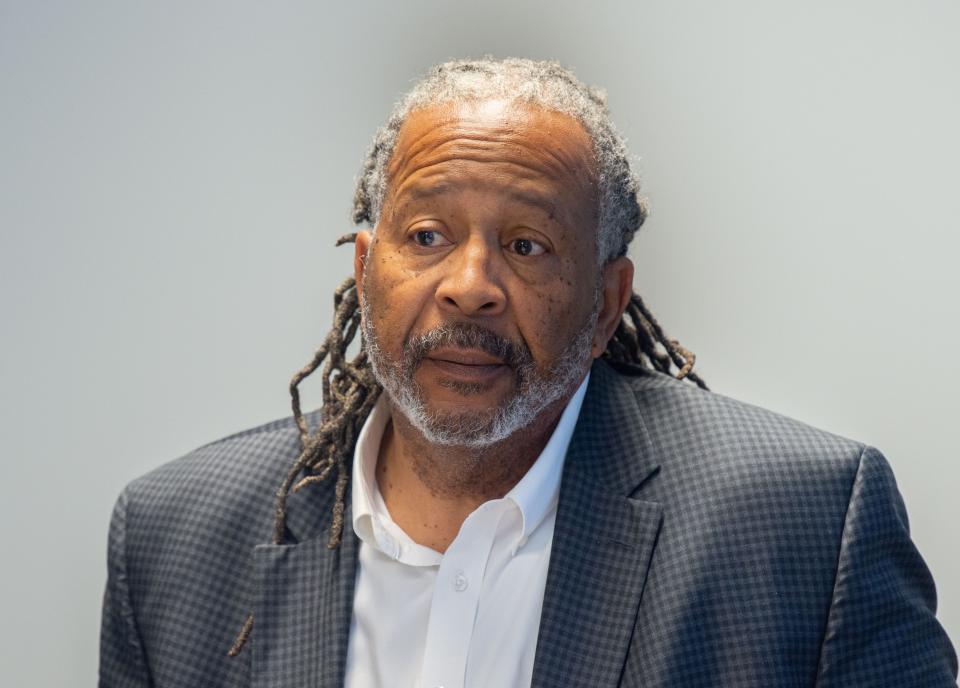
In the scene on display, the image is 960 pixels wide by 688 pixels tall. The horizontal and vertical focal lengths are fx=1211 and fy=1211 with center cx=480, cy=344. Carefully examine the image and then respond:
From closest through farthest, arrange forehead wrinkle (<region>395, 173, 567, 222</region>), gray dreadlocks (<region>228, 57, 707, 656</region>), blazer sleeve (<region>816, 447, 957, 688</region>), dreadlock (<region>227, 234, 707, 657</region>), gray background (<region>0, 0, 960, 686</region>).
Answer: blazer sleeve (<region>816, 447, 957, 688</region>) → forehead wrinkle (<region>395, 173, 567, 222</region>) → gray dreadlocks (<region>228, 57, 707, 656</region>) → dreadlock (<region>227, 234, 707, 657</region>) → gray background (<region>0, 0, 960, 686</region>)

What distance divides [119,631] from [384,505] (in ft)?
1.60

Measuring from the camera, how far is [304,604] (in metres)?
1.84

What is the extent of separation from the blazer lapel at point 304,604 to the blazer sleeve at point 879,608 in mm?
690

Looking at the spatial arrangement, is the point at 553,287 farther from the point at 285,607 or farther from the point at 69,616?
the point at 69,616

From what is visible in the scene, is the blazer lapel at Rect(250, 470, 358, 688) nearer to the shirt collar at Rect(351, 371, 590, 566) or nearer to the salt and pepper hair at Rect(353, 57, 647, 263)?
the shirt collar at Rect(351, 371, 590, 566)

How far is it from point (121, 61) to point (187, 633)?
3.85 feet

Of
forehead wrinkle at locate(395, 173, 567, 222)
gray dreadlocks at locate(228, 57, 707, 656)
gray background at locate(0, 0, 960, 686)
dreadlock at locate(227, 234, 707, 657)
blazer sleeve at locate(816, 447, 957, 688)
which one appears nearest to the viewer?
blazer sleeve at locate(816, 447, 957, 688)

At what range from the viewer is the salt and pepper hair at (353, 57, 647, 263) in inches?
71.7

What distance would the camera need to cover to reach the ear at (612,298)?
6.24ft

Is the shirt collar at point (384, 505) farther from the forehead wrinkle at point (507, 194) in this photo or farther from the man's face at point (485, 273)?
the forehead wrinkle at point (507, 194)

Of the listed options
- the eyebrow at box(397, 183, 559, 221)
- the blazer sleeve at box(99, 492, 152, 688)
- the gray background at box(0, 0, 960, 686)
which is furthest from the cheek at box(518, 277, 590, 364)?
the blazer sleeve at box(99, 492, 152, 688)

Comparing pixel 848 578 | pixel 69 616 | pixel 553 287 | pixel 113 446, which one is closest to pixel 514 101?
pixel 553 287

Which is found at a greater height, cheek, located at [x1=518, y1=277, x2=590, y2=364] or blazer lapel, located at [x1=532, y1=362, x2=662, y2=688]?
cheek, located at [x1=518, y1=277, x2=590, y2=364]

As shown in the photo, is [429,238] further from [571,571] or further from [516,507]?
[571,571]
